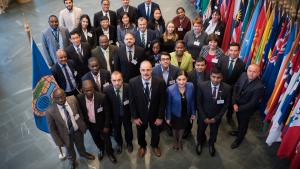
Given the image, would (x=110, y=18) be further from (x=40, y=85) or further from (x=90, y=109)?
(x=90, y=109)

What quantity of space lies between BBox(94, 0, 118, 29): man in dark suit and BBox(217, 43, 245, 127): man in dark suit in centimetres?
263

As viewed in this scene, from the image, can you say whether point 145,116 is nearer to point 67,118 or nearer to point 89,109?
point 89,109

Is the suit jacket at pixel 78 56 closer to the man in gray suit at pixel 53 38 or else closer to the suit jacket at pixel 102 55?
the suit jacket at pixel 102 55

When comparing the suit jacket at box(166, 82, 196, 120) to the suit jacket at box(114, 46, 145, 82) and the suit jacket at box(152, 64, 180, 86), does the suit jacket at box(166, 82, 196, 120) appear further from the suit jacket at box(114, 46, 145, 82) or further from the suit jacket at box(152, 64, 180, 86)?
the suit jacket at box(114, 46, 145, 82)

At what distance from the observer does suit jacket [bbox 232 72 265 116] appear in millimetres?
4367

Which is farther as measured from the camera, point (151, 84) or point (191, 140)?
point (191, 140)

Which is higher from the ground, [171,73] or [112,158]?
[171,73]

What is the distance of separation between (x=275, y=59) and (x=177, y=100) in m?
1.83

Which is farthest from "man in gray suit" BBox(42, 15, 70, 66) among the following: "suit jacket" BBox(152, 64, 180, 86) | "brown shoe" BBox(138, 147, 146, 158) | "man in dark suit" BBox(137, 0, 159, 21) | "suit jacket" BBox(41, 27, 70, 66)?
"brown shoe" BBox(138, 147, 146, 158)

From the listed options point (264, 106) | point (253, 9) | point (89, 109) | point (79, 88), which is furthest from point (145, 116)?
point (253, 9)

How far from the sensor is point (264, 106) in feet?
17.0

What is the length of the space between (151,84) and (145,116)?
523 mm

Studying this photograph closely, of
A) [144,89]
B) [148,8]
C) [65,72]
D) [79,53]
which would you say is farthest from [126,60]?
[148,8]

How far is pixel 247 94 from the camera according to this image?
4.44 metres
